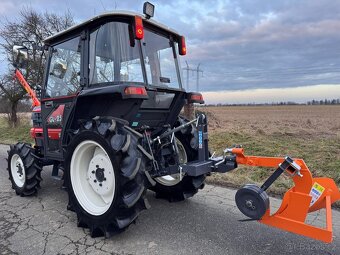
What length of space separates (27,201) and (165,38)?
3.30 meters

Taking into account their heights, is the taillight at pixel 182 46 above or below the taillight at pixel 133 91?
above

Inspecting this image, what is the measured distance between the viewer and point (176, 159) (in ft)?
13.4

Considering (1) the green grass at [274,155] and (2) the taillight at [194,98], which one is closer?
(2) the taillight at [194,98]

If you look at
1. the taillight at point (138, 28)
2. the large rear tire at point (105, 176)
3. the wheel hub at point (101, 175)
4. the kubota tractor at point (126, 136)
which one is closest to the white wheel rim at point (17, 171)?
the kubota tractor at point (126, 136)

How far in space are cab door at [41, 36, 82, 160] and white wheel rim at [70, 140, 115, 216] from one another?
63 centimetres

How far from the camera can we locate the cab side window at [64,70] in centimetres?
413

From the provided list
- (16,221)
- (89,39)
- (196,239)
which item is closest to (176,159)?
(196,239)

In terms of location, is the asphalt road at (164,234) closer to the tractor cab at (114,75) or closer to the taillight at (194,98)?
the tractor cab at (114,75)

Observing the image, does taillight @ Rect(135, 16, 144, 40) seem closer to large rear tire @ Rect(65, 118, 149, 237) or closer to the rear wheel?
large rear tire @ Rect(65, 118, 149, 237)

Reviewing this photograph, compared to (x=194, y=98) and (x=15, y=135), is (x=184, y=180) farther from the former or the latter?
(x=15, y=135)

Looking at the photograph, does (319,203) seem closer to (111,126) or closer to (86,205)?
(111,126)

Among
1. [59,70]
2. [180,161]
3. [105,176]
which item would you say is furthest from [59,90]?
[180,161]

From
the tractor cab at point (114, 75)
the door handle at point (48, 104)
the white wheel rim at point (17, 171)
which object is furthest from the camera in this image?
the white wheel rim at point (17, 171)

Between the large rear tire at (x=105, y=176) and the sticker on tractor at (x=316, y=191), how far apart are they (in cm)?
164
